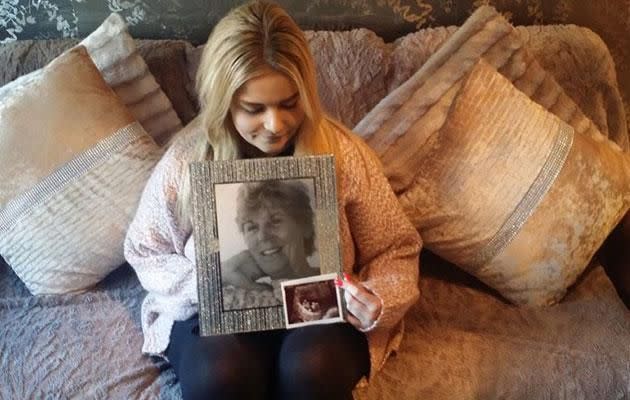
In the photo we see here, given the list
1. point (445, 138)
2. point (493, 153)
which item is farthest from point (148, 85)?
point (493, 153)

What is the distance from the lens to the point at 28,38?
189 centimetres

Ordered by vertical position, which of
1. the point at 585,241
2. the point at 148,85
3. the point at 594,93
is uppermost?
the point at 148,85

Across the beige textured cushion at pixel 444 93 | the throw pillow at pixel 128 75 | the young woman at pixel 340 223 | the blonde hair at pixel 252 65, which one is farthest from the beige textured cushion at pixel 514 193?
the throw pillow at pixel 128 75

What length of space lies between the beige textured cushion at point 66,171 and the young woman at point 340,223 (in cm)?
16

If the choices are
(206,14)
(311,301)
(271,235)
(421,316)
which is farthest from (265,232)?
(206,14)

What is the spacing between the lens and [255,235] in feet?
4.04

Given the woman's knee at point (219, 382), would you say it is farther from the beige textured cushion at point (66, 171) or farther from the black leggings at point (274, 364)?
the beige textured cushion at point (66, 171)

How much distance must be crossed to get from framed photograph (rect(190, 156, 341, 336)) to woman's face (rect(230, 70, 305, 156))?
4 cm

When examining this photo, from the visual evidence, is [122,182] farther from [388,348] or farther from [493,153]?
[493,153]

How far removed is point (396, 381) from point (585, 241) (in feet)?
1.73

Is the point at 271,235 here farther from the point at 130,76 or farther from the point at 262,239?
the point at 130,76

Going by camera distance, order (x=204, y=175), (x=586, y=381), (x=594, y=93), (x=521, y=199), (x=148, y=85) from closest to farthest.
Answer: (x=204, y=175)
(x=586, y=381)
(x=521, y=199)
(x=148, y=85)
(x=594, y=93)

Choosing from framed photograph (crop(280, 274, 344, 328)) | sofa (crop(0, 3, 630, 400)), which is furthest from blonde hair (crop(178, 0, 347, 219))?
sofa (crop(0, 3, 630, 400))

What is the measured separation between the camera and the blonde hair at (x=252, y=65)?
1170 mm
